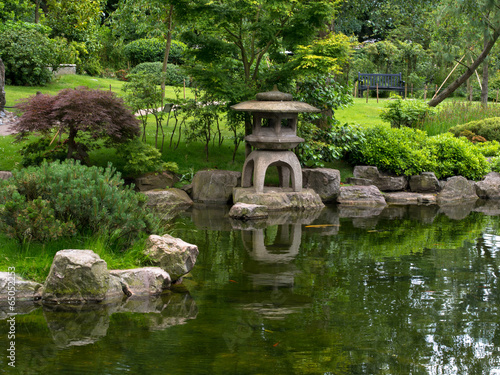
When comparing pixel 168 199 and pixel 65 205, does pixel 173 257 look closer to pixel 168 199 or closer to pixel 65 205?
pixel 65 205

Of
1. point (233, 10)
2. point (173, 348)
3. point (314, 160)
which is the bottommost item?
point (173, 348)

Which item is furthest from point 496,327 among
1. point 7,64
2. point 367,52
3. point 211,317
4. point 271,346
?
point 367,52

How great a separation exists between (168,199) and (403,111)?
7.71m

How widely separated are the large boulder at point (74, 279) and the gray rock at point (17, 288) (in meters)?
0.13

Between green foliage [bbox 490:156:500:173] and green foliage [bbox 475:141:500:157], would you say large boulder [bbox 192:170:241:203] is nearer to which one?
green foliage [bbox 490:156:500:173]

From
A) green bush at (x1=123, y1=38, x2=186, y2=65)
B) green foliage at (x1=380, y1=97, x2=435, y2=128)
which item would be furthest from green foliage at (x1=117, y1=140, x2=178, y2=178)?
green bush at (x1=123, y1=38, x2=186, y2=65)

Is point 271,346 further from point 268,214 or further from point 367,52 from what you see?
point 367,52

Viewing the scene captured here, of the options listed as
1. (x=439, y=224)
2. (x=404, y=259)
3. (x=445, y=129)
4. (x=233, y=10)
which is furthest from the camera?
(x=445, y=129)

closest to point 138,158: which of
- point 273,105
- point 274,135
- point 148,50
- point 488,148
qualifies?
Answer: point 274,135

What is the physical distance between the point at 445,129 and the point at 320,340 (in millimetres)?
13954

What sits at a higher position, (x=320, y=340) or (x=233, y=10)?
(x=233, y=10)

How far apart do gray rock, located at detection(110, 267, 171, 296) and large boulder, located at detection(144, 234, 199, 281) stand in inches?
10.3

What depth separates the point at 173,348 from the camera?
5.04 m

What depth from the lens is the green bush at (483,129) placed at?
17002 mm
